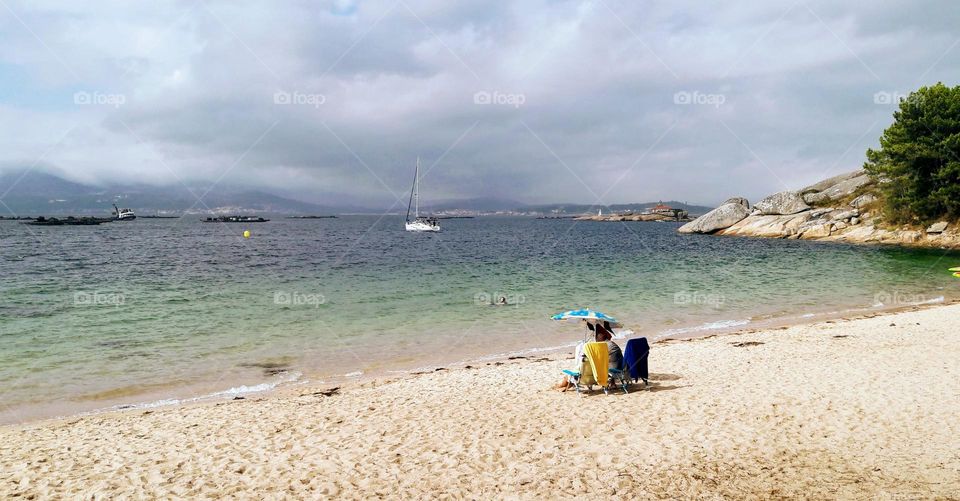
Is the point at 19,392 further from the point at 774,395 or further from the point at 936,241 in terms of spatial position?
the point at 936,241

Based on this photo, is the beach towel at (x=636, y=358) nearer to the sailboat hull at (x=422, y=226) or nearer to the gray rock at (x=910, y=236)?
the gray rock at (x=910, y=236)

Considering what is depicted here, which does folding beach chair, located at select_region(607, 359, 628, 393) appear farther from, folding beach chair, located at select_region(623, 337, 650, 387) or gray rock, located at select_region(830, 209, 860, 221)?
gray rock, located at select_region(830, 209, 860, 221)

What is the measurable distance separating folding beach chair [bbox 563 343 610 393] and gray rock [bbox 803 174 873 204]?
90742 mm

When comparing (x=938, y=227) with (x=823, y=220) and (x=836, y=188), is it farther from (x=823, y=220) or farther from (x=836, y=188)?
(x=836, y=188)

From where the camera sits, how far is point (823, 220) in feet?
250

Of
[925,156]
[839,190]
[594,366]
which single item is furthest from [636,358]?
[839,190]

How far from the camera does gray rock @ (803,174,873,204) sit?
81.5 metres

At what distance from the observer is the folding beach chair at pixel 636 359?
38.6ft

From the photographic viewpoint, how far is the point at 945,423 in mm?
8812

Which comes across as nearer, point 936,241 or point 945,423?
point 945,423

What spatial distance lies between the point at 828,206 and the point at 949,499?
9152 cm

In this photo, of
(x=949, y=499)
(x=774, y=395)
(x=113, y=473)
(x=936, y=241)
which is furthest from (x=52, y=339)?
(x=936, y=241)

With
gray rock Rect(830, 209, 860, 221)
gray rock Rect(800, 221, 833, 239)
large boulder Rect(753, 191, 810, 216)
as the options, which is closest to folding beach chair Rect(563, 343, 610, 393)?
gray rock Rect(800, 221, 833, 239)

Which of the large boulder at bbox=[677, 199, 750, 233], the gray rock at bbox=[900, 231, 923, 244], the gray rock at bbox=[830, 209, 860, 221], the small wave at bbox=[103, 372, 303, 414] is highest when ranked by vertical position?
the large boulder at bbox=[677, 199, 750, 233]
